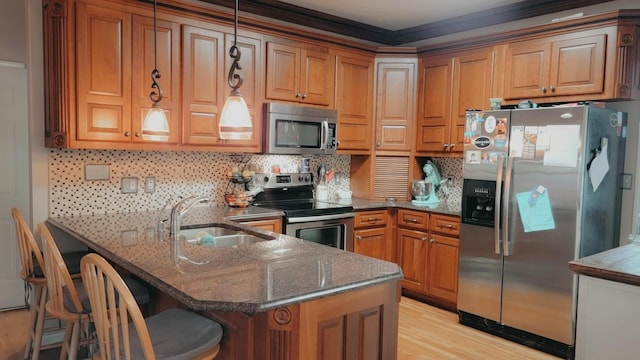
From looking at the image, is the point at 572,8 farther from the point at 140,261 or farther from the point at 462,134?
the point at 140,261

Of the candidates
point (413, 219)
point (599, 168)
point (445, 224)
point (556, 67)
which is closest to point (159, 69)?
point (413, 219)

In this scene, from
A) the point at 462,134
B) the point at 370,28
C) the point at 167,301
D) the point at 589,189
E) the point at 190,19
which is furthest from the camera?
the point at 370,28

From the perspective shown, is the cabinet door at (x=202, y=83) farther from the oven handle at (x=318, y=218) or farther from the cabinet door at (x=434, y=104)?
the cabinet door at (x=434, y=104)

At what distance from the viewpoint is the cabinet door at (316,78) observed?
162 inches

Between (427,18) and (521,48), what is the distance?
107 cm

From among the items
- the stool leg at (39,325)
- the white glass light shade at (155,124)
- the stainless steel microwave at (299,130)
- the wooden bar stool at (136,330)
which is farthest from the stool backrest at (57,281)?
the stainless steel microwave at (299,130)

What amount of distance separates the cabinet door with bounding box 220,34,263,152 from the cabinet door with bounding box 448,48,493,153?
1774 millimetres

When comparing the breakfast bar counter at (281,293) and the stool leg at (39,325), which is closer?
the breakfast bar counter at (281,293)

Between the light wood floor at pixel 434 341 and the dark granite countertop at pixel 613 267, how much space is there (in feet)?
4.09

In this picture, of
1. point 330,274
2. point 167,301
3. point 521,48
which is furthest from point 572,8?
point 167,301

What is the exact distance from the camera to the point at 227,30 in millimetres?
3613

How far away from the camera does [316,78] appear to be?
419 cm

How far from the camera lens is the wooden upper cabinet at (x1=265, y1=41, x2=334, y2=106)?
3902 mm

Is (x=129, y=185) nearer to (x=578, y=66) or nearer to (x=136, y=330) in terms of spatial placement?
(x=136, y=330)
